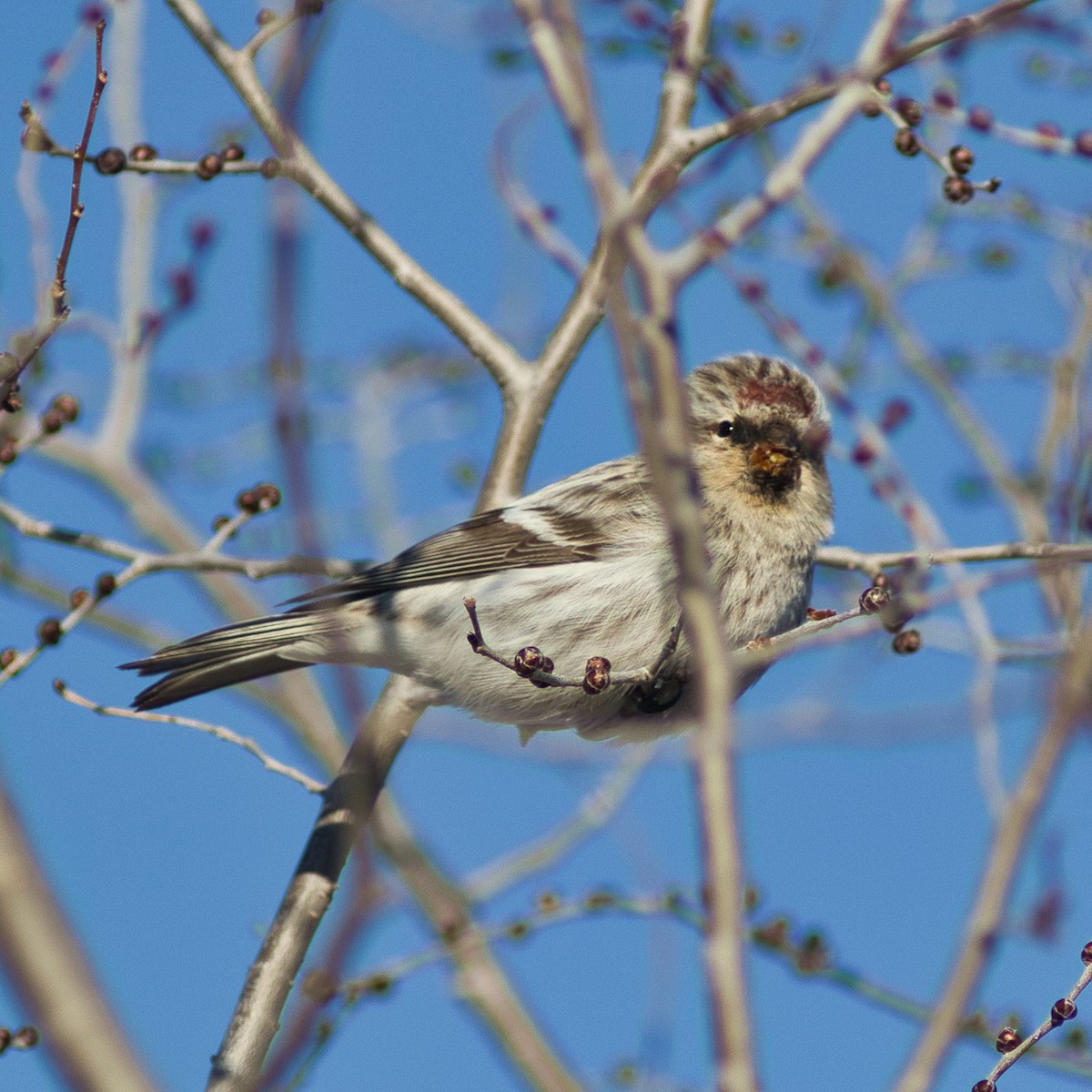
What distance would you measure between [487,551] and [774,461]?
51.9 inches

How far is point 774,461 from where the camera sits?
6.10m

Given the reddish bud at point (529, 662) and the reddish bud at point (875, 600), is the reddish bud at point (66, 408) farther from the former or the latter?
the reddish bud at point (875, 600)

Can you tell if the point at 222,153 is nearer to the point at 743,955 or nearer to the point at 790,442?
the point at 790,442

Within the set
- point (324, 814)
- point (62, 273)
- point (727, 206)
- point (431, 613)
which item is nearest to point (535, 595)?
point (431, 613)

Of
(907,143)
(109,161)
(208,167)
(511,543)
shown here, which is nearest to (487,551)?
(511,543)

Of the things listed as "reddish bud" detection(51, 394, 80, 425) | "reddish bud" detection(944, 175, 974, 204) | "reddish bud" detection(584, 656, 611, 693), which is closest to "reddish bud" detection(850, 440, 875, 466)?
"reddish bud" detection(944, 175, 974, 204)

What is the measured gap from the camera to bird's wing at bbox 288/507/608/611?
19.6 ft

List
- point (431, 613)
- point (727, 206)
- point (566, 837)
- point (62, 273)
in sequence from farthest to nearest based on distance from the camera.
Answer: point (727, 206) < point (566, 837) < point (431, 613) < point (62, 273)

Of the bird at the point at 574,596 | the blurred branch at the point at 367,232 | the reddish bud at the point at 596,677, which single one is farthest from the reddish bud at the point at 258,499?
the reddish bud at the point at 596,677

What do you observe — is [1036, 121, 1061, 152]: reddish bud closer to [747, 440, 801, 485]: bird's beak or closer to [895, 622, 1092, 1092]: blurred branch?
[747, 440, 801, 485]: bird's beak

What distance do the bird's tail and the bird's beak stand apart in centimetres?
202

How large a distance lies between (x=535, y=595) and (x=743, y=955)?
14.2 feet

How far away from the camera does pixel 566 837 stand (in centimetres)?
766

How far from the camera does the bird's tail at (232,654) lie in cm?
576
